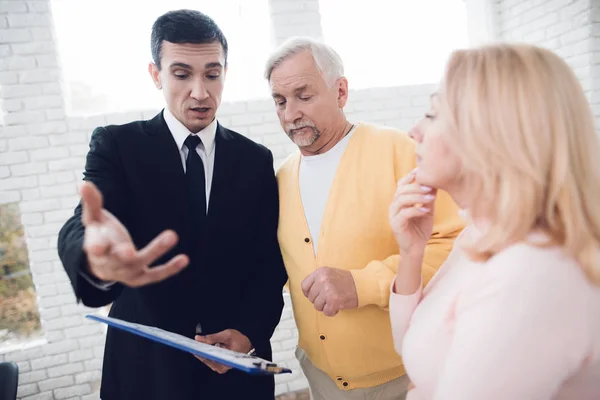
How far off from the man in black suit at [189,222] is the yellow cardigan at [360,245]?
0.57ft

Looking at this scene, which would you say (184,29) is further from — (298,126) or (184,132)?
(298,126)

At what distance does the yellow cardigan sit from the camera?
143cm

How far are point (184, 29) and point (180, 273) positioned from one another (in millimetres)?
842

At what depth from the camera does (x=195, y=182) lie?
4.68 ft

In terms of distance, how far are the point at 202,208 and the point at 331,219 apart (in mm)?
446

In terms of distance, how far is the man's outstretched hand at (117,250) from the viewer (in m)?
0.75

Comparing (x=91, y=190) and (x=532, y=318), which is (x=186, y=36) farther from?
(x=532, y=318)

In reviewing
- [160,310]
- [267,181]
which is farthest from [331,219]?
[160,310]

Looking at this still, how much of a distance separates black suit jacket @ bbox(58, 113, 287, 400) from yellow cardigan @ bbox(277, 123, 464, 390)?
0.20m

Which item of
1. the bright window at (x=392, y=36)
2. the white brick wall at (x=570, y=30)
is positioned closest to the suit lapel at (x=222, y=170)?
the bright window at (x=392, y=36)

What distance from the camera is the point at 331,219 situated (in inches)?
57.6

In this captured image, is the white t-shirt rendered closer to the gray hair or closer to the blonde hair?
the gray hair

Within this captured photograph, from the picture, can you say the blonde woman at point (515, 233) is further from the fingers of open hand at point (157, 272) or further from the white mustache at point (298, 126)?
the white mustache at point (298, 126)

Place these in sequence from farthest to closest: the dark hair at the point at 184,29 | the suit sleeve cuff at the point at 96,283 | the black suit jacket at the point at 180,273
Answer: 1. the dark hair at the point at 184,29
2. the black suit jacket at the point at 180,273
3. the suit sleeve cuff at the point at 96,283
